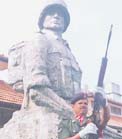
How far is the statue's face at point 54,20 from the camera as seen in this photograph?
641 centimetres

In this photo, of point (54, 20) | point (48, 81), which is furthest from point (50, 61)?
point (54, 20)

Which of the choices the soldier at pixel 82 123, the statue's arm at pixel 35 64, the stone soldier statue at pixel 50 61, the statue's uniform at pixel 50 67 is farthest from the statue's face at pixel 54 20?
the soldier at pixel 82 123

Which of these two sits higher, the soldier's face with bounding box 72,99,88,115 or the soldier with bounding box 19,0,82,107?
the soldier with bounding box 19,0,82,107

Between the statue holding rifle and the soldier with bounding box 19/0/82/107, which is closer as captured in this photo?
the statue holding rifle

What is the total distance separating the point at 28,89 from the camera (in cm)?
590

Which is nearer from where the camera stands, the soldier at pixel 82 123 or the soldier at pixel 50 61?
the soldier at pixel 82 123

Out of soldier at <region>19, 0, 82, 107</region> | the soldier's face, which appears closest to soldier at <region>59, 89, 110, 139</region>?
the soldier's face

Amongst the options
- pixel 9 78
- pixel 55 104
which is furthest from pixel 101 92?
pixel 9 78

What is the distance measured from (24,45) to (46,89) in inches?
28.8

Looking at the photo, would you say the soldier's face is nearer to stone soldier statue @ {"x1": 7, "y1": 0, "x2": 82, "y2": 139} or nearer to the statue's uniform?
stone soldier statue @ {"x1": 7, "y1": 0, "x2": 82, "y2": 139}

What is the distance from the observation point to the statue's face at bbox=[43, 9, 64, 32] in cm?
641

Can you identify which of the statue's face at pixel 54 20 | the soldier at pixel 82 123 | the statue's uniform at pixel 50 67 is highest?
the statue's face at pixel 54 20

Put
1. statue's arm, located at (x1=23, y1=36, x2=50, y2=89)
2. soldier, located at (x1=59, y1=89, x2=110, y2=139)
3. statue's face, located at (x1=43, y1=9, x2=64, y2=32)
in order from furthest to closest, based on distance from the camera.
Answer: statue's face, located at (x1=43, y1=9, x2=64, y2=32) → statue's arm, located at (x1=23, y1=36, x2=50, y2=89) → soldier, located at (x1=59, y1=89, x2=110, y2=139)

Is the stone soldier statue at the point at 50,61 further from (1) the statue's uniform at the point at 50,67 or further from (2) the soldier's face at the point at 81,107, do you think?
(2) the soldier's face at the point at 81,107
